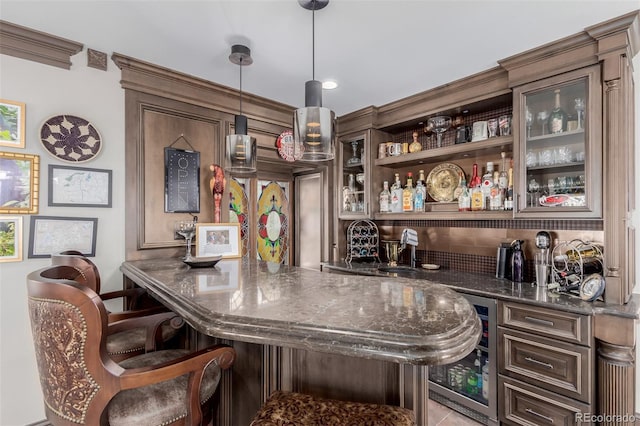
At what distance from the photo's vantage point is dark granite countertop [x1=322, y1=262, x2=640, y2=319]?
5.91 ft

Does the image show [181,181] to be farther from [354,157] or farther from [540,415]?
[540,415]

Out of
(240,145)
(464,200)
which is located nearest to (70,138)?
(240,145)

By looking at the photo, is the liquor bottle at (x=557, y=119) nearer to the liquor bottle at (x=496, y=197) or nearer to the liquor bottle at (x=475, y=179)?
the liquor bottle at (x=496, y=197)

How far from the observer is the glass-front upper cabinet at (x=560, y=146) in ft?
6.53

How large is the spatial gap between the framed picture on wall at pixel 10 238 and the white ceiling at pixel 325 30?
3.87 ft

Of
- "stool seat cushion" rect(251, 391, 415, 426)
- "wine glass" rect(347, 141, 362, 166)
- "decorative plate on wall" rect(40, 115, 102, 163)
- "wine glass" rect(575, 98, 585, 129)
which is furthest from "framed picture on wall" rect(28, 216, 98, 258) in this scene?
"wine glass" rect(575, 98, 585, 129)

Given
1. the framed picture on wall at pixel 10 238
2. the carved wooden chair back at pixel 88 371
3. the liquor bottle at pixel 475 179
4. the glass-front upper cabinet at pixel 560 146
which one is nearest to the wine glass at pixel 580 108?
the glass-front upper cabinet at pixel 560 146

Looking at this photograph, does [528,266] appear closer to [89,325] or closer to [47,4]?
[89,325]

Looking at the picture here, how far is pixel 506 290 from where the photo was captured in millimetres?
2217

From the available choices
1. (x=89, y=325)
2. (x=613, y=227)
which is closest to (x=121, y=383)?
(x=89, y=325)

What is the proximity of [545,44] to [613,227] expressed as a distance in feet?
4.14

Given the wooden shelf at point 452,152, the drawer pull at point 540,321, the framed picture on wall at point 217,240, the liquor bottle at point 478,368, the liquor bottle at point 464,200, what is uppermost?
the wooden shelf at point 452,152

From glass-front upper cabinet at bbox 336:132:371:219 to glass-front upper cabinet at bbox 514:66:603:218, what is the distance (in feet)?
5.21

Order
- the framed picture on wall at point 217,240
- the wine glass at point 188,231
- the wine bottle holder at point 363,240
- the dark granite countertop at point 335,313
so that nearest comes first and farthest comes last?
the dark granite countertop at point 335,313 < the wine glass at point 188,231 < the framed picture on wall at point 217,240 < the wine bottle holder at point 363,240
